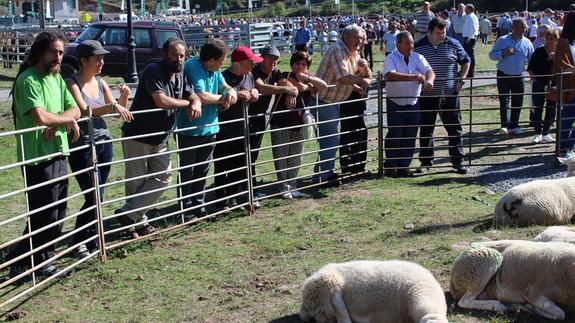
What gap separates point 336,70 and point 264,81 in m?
1.12

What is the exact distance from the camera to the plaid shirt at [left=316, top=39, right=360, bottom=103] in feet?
32.6

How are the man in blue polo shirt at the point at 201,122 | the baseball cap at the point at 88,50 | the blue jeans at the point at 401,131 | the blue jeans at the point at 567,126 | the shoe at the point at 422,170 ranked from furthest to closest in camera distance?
the blue jeans at the point at 567,126, the shoe at the point at 422,170, the blue jeans at the point at 401,131, the man in blue polo shirt at the point at 201,122, the baseball cap at the point at 88,50

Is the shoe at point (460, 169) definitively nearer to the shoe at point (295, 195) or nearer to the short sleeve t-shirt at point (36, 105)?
the shoe at point (295, 195)

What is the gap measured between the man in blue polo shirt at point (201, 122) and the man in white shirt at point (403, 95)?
2.86 m

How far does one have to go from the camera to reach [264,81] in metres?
9.34

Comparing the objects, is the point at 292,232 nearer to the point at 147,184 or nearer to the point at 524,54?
the point at 147,184

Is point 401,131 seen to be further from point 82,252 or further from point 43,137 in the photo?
point 43,137

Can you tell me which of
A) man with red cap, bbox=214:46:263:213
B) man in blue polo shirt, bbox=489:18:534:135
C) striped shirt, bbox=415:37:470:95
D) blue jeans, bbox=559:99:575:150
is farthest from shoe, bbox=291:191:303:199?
man in blue polo shirt, bbox=489:18:534:135

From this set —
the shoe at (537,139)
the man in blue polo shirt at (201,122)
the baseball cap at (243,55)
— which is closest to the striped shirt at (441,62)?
the shoe at (537,139)

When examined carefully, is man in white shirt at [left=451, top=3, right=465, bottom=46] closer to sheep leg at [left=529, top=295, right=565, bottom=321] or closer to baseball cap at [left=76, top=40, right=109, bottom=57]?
baseball cap at [left=76, top=40, right=109, bottom=57]

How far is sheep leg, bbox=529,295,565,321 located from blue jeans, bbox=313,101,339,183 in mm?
4863

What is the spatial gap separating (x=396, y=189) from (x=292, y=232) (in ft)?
7.35

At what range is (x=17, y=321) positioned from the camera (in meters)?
5.66

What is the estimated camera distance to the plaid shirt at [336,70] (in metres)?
9.95
